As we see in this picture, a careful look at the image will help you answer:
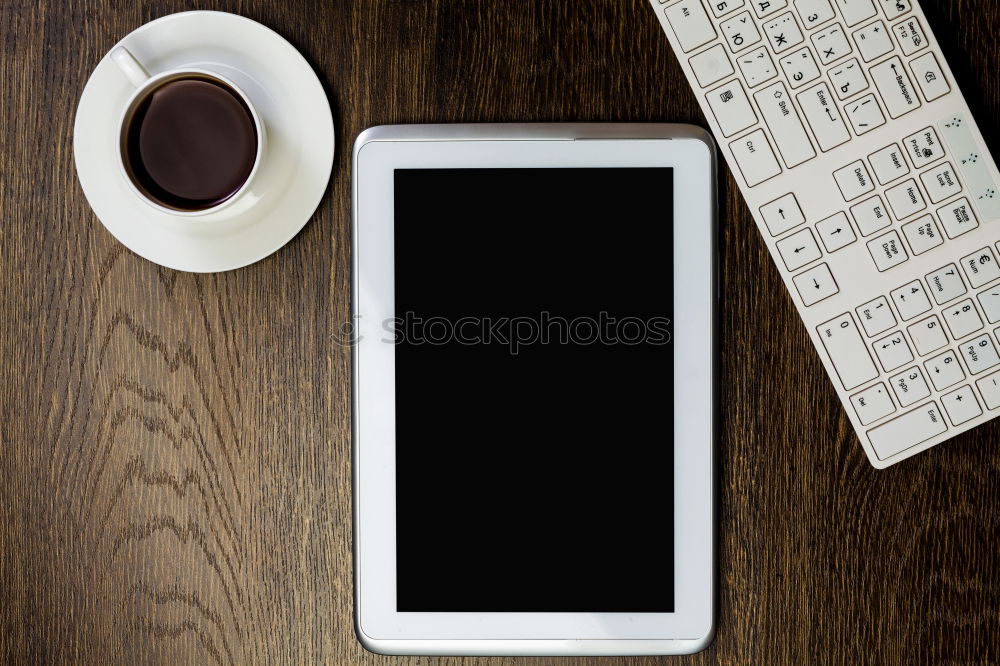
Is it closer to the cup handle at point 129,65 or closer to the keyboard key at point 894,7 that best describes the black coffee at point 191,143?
the cup handle at point 129,65

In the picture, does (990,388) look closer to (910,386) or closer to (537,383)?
(910,386)

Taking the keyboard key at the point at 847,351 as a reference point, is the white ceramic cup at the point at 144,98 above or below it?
above

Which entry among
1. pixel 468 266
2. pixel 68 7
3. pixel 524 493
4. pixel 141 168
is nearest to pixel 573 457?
pixel 524 493

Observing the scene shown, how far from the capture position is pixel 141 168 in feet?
1.32

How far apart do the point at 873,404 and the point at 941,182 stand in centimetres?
15

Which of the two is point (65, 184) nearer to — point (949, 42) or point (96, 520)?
point (96, 520)

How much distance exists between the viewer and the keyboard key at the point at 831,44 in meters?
0.43

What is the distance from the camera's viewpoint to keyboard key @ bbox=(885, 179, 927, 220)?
434 millimetres

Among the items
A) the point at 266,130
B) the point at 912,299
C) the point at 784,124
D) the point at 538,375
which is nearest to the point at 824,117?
the point at 784,124

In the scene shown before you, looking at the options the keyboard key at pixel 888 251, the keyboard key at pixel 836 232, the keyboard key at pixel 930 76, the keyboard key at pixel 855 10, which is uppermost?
the keyboard key at pixel 855 10

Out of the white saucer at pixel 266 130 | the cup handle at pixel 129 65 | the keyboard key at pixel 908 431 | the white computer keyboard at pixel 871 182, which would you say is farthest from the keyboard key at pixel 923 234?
the cup handle at pixel 129 65

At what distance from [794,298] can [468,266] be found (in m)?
0.22

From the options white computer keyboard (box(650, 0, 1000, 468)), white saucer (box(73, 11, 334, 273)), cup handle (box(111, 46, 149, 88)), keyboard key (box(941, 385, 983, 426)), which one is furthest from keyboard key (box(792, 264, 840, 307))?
cup handle (box(111, 46, 149, 88))

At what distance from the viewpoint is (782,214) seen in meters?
0.44
